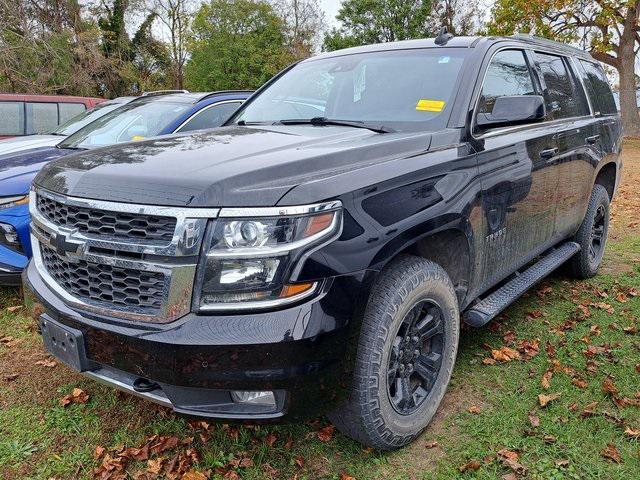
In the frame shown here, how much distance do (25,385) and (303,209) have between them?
7.53 feet

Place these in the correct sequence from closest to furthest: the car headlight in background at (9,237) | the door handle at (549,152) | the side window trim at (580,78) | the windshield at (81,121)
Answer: the door handle at (549,152)
the car headlight in background at (9,237)
the side window trim at (580,78)
the windshield at (81,121)

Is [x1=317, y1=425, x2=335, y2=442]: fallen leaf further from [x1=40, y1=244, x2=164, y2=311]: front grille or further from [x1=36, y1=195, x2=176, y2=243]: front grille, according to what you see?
[x1=36, y1=195, x2=176, y2=243]: front grille

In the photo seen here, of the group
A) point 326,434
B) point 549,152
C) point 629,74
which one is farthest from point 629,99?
point 326,434

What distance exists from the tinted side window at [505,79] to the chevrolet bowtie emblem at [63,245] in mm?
2169

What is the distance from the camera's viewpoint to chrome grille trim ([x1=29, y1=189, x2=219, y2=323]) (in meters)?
1.92

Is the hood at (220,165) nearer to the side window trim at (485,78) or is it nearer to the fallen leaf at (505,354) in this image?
the side window trim at (485,78)

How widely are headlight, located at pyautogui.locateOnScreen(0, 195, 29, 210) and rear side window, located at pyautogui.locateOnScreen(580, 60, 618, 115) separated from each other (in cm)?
456

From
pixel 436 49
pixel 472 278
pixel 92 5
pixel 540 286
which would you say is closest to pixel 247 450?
pixel 472 278

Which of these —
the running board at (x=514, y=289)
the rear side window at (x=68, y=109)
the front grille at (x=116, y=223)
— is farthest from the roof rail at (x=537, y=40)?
the rear side window at (x=68, y=109)

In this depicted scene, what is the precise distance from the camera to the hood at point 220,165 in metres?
1.97

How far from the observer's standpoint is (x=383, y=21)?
36.5 metres

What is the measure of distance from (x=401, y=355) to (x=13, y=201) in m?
3.13

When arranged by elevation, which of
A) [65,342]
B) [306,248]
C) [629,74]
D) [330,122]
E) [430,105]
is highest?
[629,74]

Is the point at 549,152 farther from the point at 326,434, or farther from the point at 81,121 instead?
the point at 81,121
